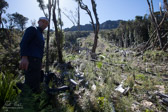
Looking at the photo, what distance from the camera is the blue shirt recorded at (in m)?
1.97

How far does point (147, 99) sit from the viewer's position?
219 cm

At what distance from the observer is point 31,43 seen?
2133mm

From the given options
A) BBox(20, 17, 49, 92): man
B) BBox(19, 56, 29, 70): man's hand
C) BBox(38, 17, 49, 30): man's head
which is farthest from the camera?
BBox(38, 17, 49, 30): man's head

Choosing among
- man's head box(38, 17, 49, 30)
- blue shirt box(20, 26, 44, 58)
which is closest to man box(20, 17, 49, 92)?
blue shirt box(20, 26, 44, 58)

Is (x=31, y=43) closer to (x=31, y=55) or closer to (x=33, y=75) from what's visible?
(x=31, y=55)

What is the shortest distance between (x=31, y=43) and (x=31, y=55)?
28cm

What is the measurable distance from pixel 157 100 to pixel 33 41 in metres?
3.00

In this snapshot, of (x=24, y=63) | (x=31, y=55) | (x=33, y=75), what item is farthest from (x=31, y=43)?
(x=33, y=75)

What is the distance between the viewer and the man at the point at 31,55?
77.0 inches

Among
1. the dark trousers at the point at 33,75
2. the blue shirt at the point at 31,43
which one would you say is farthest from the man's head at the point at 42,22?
the dark trousers at the point at 33,75

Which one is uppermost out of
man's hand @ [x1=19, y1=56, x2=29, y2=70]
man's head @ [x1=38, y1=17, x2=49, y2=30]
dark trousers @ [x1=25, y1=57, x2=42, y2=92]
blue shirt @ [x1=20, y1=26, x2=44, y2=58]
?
man's head @ [x1=38, y1=17, x2=49, y2=30]

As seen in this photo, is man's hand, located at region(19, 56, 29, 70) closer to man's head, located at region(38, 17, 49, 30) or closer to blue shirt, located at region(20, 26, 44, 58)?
blue shirt, located at region(20, 26, 44, 58)

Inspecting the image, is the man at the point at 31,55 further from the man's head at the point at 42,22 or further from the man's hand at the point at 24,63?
the man's head at the point at 42,22

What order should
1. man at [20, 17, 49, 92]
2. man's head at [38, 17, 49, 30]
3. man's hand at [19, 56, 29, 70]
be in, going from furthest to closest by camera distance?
1. man's head at [38, 17, 49, 30]
2. man at [20, 17, 49, 92]
3. man's hand at [19, 56, 29, 70]
